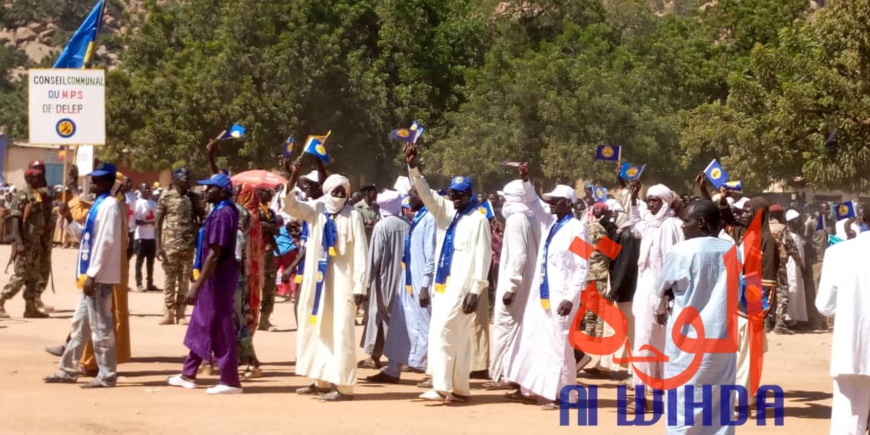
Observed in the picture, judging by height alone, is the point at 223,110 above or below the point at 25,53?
below

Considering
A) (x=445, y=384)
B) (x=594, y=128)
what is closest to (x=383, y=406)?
(x=445, y=384)

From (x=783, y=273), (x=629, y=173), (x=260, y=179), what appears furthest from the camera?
(x=260, y=179)

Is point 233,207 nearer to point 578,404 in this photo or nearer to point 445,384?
point 445,384

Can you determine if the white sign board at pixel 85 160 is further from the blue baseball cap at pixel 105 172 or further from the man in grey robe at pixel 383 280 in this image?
the blue baseball cap at pixel 105 172

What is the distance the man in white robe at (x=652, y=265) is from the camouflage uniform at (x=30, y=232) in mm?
8109

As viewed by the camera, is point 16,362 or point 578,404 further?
point 16,362

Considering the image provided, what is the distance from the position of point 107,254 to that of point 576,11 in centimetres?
3841

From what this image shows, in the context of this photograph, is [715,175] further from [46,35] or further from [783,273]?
[46,35]

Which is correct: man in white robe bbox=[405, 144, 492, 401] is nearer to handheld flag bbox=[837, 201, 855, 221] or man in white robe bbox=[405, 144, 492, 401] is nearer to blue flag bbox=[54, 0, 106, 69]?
blue flag bbox=[54, 0, 106, 69]

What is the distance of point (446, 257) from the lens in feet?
34.6

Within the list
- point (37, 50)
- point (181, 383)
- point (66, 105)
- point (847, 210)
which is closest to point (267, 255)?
point (66, 105)

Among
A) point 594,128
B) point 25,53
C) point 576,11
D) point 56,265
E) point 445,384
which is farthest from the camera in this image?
point 25,53

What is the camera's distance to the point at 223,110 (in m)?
39.9

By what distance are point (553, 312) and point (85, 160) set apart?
7.98 metres
